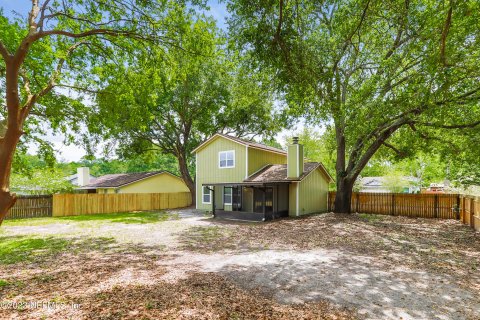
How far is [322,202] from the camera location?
18.8 m

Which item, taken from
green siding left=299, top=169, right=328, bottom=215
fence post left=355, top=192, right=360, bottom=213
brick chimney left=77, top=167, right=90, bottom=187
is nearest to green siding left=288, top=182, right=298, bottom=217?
green siding left=299, top=169, right=328, bottom=215

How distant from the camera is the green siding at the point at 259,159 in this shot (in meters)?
18.0

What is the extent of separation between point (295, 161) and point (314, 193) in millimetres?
3565

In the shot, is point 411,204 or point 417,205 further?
point 411,204

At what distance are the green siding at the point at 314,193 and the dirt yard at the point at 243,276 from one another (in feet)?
19.9

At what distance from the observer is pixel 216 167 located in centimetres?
1947

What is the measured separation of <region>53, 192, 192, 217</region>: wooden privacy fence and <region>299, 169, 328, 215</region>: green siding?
507 inches

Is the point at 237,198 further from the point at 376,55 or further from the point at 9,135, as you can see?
the point at 9,135

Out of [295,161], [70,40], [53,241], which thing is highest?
[70,40]

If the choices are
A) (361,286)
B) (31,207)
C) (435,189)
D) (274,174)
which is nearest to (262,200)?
(274,174)

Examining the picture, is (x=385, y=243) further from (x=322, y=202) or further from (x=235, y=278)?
(x=322, y=202)

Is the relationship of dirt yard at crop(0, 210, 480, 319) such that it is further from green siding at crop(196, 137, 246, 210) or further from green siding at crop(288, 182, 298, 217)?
green siding at crop(196, 137, 246, 210)

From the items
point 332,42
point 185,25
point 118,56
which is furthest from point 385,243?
point 118,56

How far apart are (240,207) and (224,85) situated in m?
11.5
